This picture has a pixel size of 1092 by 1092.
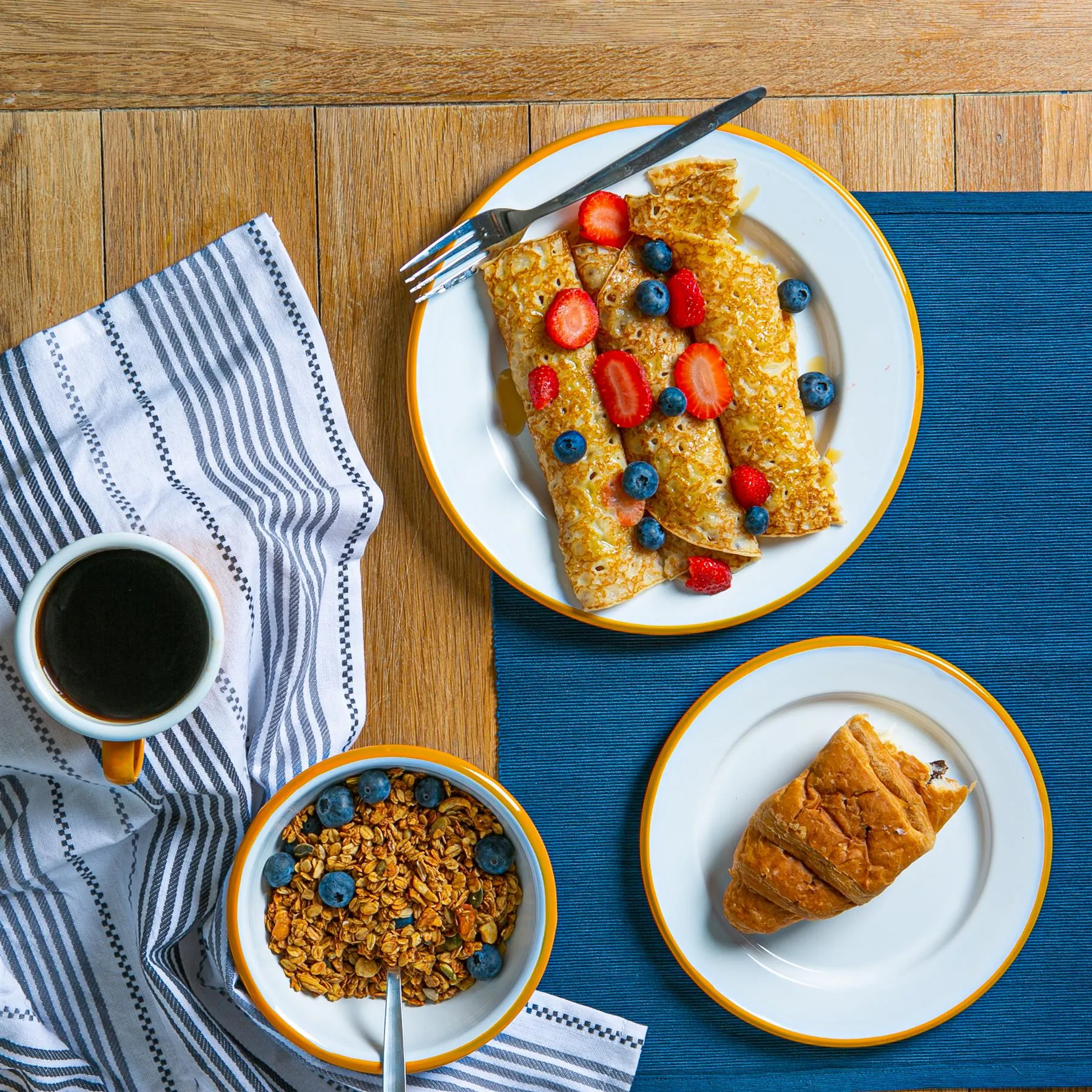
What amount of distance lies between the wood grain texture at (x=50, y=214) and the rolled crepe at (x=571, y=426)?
716mm

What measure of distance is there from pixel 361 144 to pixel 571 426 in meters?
0.63

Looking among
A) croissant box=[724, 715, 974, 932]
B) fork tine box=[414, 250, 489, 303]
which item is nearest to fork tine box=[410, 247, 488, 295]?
fork tine box=[414, 250, 489, 303]

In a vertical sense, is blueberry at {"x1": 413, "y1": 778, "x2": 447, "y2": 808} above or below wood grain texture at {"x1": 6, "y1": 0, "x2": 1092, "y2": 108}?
below

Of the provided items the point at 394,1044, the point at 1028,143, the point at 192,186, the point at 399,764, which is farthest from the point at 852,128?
the point at 394,1044

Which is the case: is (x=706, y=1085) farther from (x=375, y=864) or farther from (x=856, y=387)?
(x=856, y=387)

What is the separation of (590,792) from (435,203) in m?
1.09

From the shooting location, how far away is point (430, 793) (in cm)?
158

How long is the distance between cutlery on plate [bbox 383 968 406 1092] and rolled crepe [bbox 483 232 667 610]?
27.1 inches

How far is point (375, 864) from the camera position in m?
1.59

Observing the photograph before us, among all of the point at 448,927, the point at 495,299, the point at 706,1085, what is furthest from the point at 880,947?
the point at 495,299

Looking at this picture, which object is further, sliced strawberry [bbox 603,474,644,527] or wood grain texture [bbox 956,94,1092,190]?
wood grain texture [bbox 956,94,1092,190]

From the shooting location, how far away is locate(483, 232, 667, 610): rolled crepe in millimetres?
1665

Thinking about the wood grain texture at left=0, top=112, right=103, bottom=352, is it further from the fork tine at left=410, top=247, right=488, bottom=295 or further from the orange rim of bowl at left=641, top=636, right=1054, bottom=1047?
the orange rim of bowl at left=641, top=636, right=1054, bottom=1047

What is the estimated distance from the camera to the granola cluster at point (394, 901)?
62.3 inches
